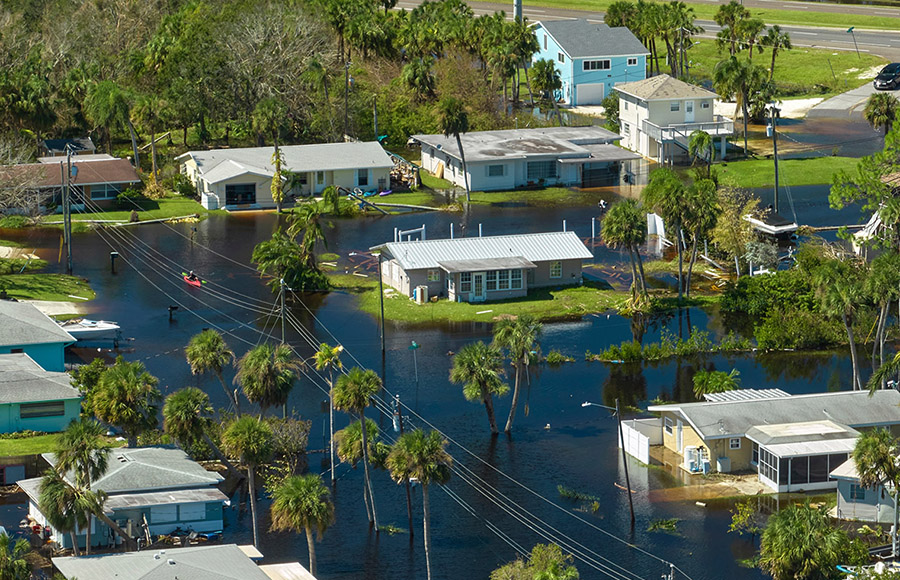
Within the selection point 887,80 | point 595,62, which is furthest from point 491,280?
point 887,80

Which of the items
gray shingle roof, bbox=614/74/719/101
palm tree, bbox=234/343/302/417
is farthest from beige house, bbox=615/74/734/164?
palm tree, bbox=234/343/302/417

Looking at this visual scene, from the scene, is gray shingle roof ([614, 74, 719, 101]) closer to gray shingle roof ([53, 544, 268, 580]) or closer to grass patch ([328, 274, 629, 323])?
grass patch ([328, 274, 629, 323])

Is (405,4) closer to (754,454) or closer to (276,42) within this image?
(276,42)

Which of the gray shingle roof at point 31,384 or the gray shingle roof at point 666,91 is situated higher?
the gray shingle roof at point 666,91

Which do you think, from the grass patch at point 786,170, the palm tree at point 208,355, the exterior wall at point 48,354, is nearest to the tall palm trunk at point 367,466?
the palm tree at point 208,355

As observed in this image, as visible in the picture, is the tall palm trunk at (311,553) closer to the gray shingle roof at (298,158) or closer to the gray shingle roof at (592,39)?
the gray shingle roof at (298,158)

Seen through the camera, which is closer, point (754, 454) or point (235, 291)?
point (754, 454)

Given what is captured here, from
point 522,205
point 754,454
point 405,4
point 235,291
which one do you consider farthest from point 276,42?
point 754,454
